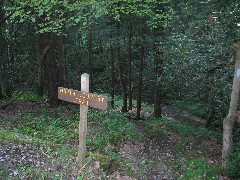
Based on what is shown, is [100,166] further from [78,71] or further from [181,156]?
[78,71]

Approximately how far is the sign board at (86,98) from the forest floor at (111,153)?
1609mm

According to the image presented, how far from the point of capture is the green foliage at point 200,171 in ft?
25.6

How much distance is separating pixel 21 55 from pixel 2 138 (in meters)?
15.5

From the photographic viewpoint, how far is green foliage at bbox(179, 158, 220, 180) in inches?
307

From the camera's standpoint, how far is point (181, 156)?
9.89m

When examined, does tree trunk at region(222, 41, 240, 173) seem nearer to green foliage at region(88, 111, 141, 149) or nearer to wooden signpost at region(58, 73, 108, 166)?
green foliage at region(88, 111, 141, 149)

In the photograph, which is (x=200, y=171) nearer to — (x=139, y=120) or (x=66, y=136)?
(x=66, y=136)

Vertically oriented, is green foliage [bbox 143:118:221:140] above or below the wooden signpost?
below

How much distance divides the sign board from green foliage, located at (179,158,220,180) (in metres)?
3.96

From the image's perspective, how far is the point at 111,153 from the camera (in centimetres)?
876

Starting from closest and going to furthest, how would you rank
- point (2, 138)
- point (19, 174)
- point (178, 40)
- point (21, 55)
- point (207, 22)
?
point (19, 174) < point (2, 138) < point (207, 22) < point (178, 40) < point (21, 55)

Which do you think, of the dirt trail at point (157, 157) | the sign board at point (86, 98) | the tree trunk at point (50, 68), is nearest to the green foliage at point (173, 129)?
the dirt trail at point (157, 157)

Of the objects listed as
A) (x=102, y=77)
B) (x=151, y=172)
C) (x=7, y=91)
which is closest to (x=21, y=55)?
(x=7, y=91)

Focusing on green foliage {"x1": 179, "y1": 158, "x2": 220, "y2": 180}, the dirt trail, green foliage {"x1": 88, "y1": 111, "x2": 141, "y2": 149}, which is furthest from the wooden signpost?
green foliage {"x1": 179, "y1": 158, "x2": 220, "y2": 180}
